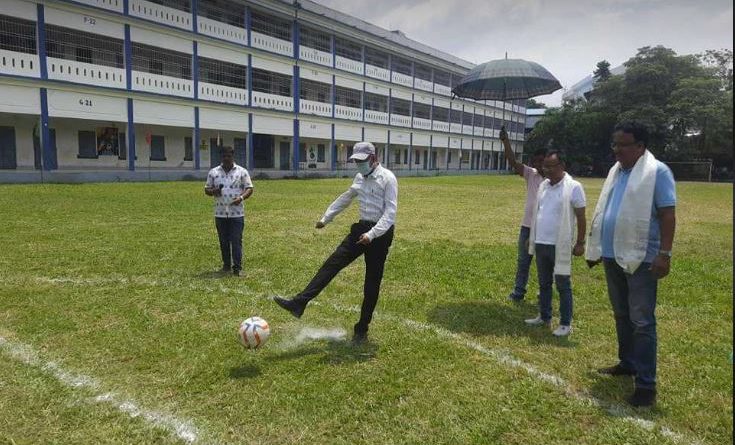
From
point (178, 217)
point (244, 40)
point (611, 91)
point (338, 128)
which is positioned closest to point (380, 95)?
point (338, 128)

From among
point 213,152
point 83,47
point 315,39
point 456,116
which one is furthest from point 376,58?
point 83,47

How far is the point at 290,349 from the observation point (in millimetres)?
4496

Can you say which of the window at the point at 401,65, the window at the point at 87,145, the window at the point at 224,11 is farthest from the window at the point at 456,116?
the window at the point at 87,145

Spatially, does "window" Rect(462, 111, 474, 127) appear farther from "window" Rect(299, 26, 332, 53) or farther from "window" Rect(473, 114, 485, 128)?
"window" Rect(299, 26, 332, 53)

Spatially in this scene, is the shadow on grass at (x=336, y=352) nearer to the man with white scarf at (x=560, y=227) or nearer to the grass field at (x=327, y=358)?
the grass field at (x=327, y=358)

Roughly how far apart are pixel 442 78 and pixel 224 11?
88.3ft

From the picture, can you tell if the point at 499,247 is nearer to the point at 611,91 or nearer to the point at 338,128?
the point at 338,128

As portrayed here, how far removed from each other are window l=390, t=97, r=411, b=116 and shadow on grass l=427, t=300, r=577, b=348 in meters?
42.1

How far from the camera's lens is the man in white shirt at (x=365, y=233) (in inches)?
177

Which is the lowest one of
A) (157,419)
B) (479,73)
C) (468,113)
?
(157,419)

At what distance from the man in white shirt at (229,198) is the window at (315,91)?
3277cm

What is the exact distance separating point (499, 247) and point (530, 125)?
242 feet

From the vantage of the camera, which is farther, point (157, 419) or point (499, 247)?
point (499, 247)

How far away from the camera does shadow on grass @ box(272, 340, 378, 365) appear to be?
4289 mm
